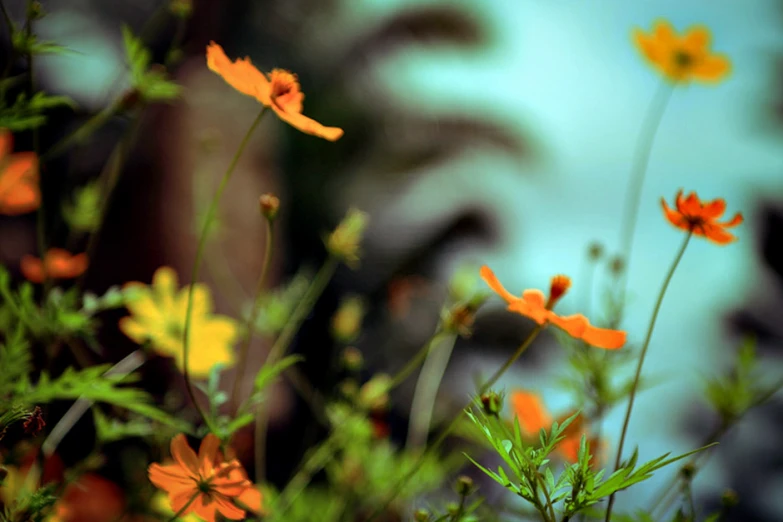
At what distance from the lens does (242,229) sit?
3.21ft

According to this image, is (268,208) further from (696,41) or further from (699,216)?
(696,41)

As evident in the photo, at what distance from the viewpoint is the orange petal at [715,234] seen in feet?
0.85

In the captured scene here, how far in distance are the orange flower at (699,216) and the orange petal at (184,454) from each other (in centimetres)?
19

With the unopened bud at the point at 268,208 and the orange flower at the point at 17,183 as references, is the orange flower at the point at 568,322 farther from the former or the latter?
the orange flower at the point at 17,183

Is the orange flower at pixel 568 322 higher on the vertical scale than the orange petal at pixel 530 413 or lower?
higher

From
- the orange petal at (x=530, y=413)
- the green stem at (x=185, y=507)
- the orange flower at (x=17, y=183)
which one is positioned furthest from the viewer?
the orange petal at (x=530, y=413)

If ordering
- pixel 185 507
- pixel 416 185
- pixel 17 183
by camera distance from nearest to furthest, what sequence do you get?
pixel 185 507 < pixel 17 183 < pixel 416 185

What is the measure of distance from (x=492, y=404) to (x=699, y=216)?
0.37ft

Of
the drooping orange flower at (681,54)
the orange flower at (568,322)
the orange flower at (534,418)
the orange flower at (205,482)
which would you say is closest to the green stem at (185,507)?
the orange flower at (205,482)

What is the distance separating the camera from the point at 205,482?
0.70ft

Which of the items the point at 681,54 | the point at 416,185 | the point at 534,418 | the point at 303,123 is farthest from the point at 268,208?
the point at 416,185

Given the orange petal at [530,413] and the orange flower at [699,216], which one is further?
the orange petal at [530,413]

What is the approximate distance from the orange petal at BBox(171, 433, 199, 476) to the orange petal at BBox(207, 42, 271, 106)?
0.11m

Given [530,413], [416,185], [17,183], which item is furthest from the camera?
[416,185]
